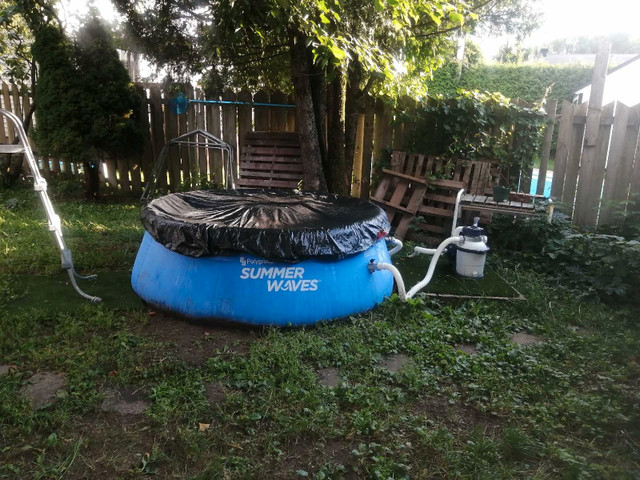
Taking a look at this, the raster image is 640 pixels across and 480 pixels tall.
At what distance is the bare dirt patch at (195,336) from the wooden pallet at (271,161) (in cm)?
343

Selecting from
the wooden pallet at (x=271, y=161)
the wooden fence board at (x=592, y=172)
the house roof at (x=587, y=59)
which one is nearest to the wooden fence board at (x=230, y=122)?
the wooden pallet at (x=271, y=161)

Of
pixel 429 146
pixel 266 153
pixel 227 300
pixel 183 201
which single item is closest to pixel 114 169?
pixel 266 153

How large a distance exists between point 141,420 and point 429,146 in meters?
4.94

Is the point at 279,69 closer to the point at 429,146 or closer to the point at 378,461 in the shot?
the point at 429,146

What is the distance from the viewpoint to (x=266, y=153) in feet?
22.2

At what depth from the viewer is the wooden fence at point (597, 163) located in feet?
17.2

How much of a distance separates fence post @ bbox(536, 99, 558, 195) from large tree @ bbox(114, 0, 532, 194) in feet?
4.91

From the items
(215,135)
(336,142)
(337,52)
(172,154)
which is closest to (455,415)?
(337,52)

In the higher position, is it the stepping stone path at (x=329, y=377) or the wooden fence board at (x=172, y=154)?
the wooden fence board at (x=172, y=154)

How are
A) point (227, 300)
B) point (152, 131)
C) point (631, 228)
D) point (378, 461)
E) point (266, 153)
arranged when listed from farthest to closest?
point (152, 131), point (266, 153), point (631, 228), point (227, 300), point (378, 461)

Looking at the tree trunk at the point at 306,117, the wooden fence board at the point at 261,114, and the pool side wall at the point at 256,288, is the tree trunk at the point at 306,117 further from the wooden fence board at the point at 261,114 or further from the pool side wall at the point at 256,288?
the pool side wall at the point at 256,288

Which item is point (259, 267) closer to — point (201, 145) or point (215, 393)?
point (215, 393)

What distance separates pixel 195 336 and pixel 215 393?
0.75m

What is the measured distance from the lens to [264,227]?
3.32 metres
